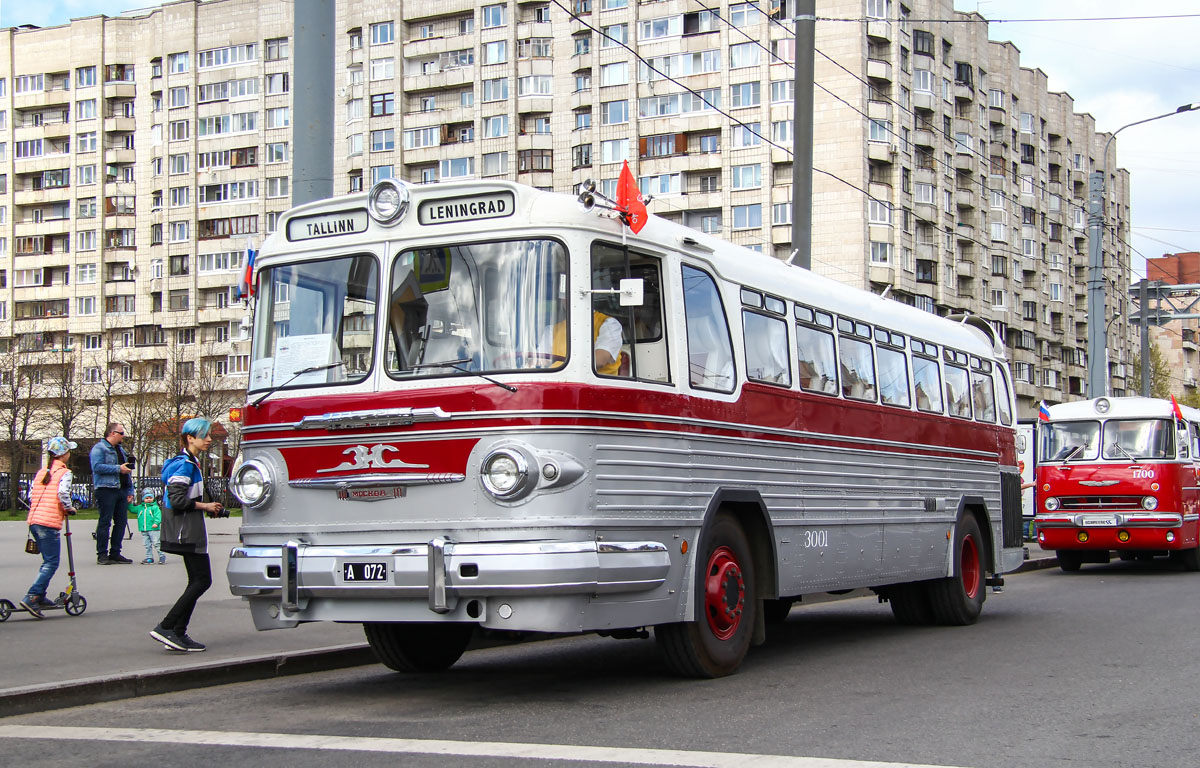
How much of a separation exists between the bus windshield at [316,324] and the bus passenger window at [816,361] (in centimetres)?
386

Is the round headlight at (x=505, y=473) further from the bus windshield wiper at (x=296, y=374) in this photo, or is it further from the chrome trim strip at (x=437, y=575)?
the bus windshield wiper at (x=296, y=374)

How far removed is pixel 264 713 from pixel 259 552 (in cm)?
103

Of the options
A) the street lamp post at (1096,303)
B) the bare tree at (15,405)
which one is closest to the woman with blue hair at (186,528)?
the street lamp post at (1096,303)

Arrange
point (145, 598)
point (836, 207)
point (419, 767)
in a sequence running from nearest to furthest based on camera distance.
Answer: point (419, 767), point (145, 598), point (836, 207)

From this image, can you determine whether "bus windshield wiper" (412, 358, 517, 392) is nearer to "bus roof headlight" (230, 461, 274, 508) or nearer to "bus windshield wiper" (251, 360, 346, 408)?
"bus windshield wiper" (251, 360, 346, 408)

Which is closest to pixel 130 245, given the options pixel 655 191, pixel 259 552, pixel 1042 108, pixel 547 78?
pixel 547 78

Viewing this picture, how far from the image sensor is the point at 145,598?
15070mm

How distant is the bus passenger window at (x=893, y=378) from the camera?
515 inches

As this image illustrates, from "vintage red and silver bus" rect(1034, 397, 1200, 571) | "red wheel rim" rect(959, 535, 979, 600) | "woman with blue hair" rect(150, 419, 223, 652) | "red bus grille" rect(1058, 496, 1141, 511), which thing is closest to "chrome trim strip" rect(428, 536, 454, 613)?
"woman with blue hair" rect(150, 419, 223, 652)

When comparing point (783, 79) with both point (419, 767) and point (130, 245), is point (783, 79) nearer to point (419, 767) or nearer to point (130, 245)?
point (130, 245)

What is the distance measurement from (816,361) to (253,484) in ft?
15.8

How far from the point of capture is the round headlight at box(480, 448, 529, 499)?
829 centimetres

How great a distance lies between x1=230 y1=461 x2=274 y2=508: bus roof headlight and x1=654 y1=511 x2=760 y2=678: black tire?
8.99ft

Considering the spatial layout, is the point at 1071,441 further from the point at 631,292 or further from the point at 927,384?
the point at 631,292
